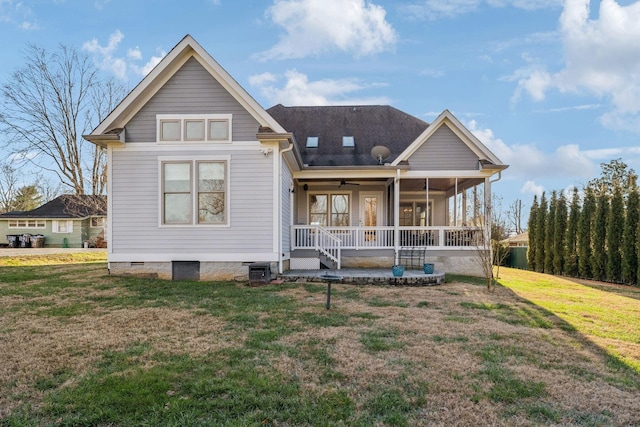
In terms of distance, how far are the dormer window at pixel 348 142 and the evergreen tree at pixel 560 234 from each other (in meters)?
10.0

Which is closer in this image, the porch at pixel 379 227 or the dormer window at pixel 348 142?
the porch at pixel 379 227

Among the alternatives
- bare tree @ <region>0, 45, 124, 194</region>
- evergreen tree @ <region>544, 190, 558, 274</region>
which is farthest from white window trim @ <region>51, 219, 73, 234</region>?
evergreen tree @ <region>544, 190, 558, 274</region>

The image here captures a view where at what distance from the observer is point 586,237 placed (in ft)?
50.1

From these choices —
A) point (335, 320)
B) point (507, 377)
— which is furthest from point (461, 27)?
point (507, 377)

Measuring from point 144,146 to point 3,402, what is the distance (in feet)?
25.5

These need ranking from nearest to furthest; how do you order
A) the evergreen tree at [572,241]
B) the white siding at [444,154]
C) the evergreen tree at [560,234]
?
1. the white siding at [444,154]
2. the evergreen tree at [572,241]
3. the evergreen tree at [560,234]

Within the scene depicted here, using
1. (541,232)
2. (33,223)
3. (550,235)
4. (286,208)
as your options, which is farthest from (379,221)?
(33,223)

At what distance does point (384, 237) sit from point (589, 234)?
29.6 feet

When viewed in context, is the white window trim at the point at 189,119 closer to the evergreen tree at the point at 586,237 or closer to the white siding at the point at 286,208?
the white siding at the point at 286,208

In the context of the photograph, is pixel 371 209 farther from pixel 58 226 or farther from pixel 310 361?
pixel 58 226

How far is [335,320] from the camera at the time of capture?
5949 millimetres

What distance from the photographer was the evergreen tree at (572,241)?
1605 centimetres

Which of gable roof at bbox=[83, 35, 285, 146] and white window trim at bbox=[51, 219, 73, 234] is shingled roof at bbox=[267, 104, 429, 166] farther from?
white window trim at bbox=[51, 219, 73, 234]

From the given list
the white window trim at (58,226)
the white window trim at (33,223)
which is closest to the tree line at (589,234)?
the white window trim at (58,226)
